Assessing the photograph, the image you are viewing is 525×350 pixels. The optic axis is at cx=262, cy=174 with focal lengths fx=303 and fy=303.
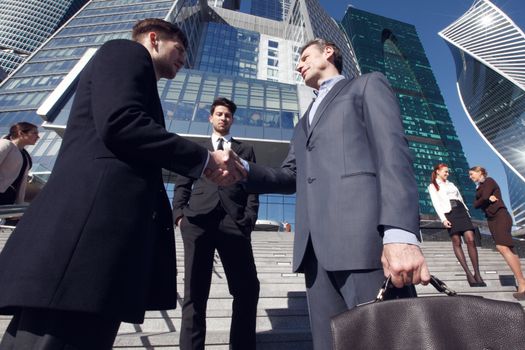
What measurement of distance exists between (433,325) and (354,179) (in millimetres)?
676

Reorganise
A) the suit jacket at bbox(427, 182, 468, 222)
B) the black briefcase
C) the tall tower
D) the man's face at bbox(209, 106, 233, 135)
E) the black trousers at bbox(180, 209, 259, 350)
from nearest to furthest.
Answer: the black briefcase < the black trousers at bbox(180, 209, 259, 350) < the man's face at bbox(209, 106, 233, 135) < the suit jacket at bbox(427, 182, 468, 222) < the tall tower

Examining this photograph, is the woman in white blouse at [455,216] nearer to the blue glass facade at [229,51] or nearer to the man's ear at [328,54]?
the man's ear at [328,54]

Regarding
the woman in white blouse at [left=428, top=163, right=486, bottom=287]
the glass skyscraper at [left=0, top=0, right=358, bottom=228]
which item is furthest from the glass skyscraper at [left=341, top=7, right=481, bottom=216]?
the woman in white blouse at [left=428, top=163, right=486, bottom=287]

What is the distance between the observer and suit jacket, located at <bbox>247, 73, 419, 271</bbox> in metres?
1.35

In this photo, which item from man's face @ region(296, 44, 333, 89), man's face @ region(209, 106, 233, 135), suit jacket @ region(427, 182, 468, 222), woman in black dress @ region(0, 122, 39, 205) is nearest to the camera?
man's face @ region(296, 44, 333, 89)

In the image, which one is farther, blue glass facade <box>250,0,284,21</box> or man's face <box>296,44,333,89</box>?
blue glass facade <box>250,0,284,21</box>

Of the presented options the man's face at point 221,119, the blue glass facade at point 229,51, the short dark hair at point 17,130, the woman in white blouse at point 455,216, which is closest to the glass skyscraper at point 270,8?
the blue glass facade at point 229,51

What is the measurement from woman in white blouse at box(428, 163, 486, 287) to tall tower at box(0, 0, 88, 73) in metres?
94.0

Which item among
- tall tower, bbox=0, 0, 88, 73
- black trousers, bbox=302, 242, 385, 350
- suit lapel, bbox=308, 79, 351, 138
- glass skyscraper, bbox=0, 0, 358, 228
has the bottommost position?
black trousers, bbox=302, 242, 385, 350

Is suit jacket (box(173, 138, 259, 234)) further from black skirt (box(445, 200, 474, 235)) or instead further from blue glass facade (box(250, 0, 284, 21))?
blue glass facade (box(250, 0, 284, 21))

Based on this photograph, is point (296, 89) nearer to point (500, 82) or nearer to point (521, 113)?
point (500, 82)

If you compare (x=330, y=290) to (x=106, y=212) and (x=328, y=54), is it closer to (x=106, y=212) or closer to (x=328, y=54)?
(x=106, y=212)

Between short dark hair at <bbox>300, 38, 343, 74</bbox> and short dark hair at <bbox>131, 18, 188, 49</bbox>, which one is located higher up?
short dark hair at <bbox>300, 38, 343, 74</bbox>

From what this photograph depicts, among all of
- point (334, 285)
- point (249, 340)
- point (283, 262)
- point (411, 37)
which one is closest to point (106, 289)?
point (334, 285)
